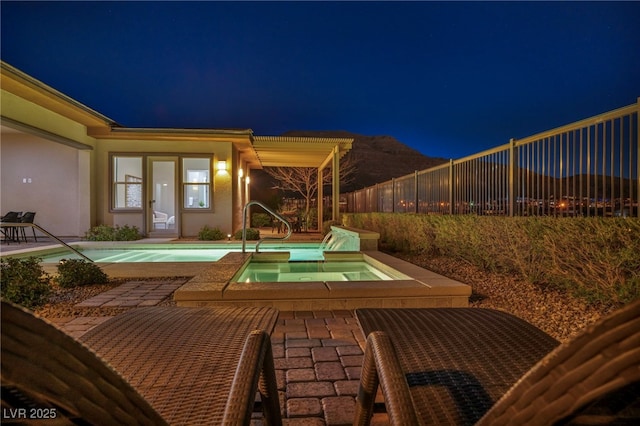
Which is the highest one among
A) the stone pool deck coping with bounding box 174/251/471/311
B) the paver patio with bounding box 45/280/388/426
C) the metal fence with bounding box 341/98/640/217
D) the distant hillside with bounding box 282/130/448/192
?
the distant hillside with bounding box 282/130/448/192

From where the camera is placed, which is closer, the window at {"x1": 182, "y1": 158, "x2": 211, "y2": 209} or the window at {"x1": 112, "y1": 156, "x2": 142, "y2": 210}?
the window at {"x1": 112, "y1": 156, "x2": 142, "y2": 210}

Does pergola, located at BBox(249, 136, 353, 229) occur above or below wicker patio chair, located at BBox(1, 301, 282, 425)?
above

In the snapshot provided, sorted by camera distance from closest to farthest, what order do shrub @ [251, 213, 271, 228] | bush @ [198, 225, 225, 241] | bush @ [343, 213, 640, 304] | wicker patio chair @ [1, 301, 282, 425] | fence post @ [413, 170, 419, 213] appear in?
wicker patio chair @ [1, 301, 282, 425]
bush @ [343, 213, 640, 304]
fence post @ [413, 170, 419, 213]
bush @ [198, 225, 225, 241]
shrub @ [251, 213, 271, 228]

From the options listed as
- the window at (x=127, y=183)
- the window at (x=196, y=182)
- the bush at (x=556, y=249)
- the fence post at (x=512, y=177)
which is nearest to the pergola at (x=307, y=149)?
the window at (x=196, y=182)

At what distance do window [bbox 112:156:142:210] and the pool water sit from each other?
6495 mm

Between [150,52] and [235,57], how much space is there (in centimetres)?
472

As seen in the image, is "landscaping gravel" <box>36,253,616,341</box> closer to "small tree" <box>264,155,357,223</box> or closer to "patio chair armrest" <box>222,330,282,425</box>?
"patio chair armrest" <box>222,330,282,425</box>

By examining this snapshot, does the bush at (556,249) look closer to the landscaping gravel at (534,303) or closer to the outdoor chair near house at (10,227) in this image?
the landscaping gravel at (534,303)

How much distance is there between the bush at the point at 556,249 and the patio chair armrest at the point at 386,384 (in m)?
2.53

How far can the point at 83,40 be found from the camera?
14922mm

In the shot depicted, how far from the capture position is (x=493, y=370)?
140 centimetres

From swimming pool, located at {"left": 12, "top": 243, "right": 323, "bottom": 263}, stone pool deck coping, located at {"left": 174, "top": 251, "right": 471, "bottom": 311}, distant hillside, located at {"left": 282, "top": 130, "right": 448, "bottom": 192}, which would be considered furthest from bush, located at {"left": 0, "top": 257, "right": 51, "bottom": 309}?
distant hillside, located at {"left": 282, "top": 130, "right": 448, "bottom": 192}

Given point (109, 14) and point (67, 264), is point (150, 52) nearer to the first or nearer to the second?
point (109, 14)

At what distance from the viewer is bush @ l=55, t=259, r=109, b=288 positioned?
13.8 ft
